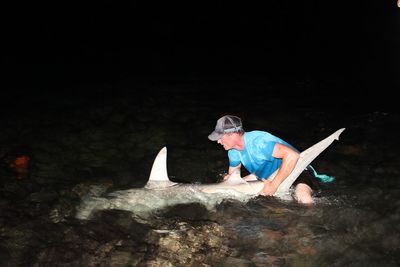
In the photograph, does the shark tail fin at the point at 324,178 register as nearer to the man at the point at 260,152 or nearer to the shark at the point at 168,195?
the man at the point at 260,152

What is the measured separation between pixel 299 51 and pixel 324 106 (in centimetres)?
1131

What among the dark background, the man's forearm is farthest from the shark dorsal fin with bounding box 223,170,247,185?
the dark background

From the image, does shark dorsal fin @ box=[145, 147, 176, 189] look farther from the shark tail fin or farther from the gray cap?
the shark tail fin

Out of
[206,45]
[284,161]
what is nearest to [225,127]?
[284,161]

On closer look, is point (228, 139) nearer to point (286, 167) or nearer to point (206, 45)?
point (286, 167)

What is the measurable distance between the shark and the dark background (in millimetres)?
7452

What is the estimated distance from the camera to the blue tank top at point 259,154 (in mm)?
6418

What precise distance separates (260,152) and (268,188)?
1.93 ft

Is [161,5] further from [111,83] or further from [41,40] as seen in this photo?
[111,83]

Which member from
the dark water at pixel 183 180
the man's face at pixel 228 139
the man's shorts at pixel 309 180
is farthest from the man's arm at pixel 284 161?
the man's shorts at pixel 309 180

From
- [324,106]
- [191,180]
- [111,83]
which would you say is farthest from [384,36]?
[191,180]

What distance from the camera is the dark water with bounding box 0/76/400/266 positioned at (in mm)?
6008

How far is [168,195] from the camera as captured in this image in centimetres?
720

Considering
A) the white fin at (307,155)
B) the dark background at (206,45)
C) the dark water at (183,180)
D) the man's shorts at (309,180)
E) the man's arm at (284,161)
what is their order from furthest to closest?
1. the dark background at (206,45)
2. the man's shorts at (309,180)
3. the white fin at (307,155)
4. the man's arm at (284,161)
5. the dark water at (183,180)
